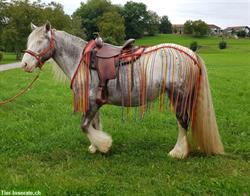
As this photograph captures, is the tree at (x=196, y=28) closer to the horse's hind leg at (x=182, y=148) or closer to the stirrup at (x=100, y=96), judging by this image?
the horse's hind leg at (x=182, y=148)

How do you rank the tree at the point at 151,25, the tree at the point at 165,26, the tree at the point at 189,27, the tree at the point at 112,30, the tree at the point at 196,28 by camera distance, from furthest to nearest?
the tree at the point at 165,26 < the tree at the point at 189,27 < the tree at the point at 196,28 < the tree at the point at 151,25 < the tree at the point at 112,30

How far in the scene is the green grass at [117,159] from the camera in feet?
13.0

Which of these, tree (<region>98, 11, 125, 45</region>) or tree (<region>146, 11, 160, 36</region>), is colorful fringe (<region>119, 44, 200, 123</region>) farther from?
tree (<region>146, 11, 160, 36</region>)

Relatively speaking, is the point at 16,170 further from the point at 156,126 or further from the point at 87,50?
the point at 156,126

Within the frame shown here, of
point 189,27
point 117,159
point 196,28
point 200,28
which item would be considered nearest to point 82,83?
point 117,159

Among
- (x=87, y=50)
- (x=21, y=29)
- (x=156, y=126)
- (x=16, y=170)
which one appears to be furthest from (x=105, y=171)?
(x=21, y=29)

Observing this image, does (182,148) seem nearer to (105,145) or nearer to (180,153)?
(180,153)

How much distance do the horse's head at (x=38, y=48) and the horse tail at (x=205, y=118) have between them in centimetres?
213

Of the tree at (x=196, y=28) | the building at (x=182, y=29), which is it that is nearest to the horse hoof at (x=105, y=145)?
the tree at (x=196, y=28)

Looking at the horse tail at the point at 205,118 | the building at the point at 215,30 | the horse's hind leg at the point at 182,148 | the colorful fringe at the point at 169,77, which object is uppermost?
the colorful fringe at the point at 169,77

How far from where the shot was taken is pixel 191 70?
15.8ft

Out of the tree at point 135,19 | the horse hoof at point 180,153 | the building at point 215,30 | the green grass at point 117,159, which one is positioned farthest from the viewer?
the building at point 215,30

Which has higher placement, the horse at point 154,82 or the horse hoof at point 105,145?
the horse at point 154,82

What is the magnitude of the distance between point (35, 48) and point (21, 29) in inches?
1213
